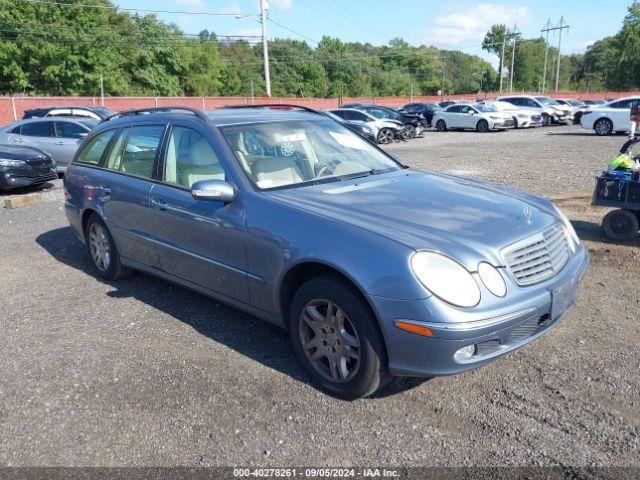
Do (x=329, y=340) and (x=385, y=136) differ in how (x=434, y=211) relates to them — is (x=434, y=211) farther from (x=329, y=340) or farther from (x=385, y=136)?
(x=385, y=136)

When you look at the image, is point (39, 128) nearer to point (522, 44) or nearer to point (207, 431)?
point (207, 431)

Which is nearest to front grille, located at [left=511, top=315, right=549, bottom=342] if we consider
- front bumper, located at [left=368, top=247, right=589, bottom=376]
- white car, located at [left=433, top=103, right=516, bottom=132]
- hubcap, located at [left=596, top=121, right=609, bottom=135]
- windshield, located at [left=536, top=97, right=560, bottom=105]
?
front bumper, located at [left=368, top=247, right=589, bottom=376]

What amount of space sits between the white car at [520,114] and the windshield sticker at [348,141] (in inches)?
1030

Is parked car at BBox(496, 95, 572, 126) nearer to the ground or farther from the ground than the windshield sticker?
nearer to the ground

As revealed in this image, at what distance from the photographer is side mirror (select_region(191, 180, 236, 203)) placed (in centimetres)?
388

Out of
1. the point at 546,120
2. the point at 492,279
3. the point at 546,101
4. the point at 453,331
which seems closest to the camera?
the point at 453,331

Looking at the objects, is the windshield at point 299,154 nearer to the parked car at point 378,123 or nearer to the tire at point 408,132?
the parked car at point 378,123

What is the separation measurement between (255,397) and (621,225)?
5.16 meters

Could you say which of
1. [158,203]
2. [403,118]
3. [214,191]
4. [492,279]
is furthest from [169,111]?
[403,118]

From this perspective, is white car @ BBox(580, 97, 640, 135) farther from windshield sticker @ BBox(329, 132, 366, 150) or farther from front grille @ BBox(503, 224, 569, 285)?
front grille @ BBox(503, 224, 569, 285)

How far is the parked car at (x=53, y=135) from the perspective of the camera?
1368cm

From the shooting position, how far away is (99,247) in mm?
5848

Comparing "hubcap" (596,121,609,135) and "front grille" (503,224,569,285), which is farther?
"hubcap" (596,121,609,135)

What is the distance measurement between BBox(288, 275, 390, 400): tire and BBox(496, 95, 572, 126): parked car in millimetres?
30097
